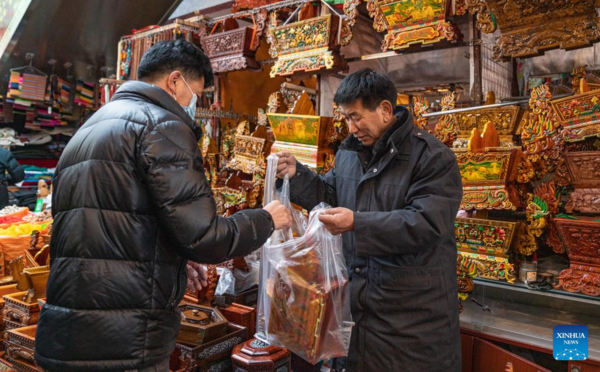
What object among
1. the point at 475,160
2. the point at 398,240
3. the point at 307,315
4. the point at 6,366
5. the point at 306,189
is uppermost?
the point at 475,160

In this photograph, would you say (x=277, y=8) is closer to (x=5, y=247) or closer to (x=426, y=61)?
(x=426, y=61)

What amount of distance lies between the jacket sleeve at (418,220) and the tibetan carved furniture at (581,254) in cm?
80

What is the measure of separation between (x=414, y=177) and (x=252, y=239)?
1.86 ft

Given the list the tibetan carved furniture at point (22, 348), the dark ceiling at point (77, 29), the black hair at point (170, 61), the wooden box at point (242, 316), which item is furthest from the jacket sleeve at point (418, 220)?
the dark ceiling at point (77, 29)

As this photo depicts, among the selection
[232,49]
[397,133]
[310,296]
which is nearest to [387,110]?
[397,133]

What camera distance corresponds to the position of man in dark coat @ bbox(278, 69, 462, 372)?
1.35 m

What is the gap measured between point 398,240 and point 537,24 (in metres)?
1.41

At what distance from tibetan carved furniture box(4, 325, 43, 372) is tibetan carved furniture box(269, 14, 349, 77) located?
205 centimetres

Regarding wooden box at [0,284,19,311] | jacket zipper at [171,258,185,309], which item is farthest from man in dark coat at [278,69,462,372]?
wooden box at [0,284,19,311]

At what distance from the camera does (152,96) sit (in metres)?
1.20

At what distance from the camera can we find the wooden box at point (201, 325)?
2041 mm

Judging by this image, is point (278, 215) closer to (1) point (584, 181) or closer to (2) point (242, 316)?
(2) point (242, 316)

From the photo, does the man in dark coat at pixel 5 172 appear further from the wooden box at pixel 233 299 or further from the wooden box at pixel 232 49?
the wooden box at pixel 233 299

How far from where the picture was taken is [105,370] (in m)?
1.09
